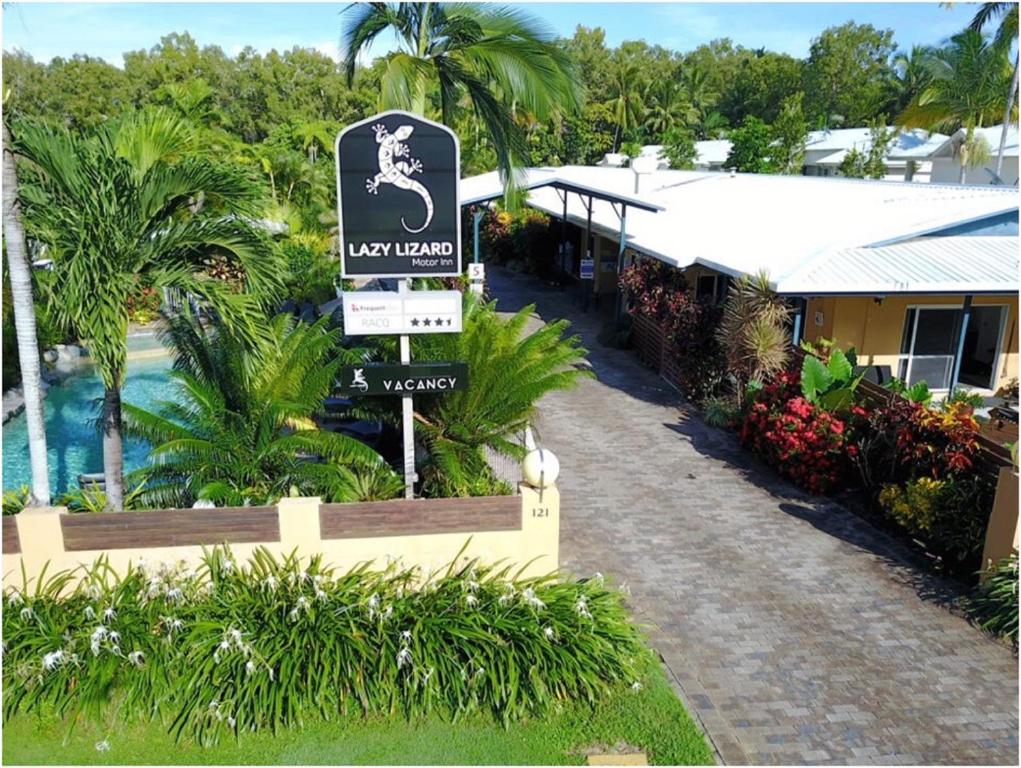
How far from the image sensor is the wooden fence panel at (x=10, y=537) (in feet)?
23.7

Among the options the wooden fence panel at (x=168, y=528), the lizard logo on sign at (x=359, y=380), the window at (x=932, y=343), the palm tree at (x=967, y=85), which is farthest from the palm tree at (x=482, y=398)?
the palm tree at (x=967, y=85)

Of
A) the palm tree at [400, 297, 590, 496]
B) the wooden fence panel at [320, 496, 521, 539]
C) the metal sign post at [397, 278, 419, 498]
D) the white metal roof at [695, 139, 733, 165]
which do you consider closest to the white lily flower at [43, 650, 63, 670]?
the wooden fence panel at [320, 496, 521, 539]

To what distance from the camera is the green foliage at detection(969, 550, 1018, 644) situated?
25.4 ft

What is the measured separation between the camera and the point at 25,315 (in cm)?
738

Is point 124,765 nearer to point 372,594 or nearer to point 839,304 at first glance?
point 372,594

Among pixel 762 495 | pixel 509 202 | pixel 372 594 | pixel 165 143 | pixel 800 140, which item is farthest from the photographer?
pixel 800 140

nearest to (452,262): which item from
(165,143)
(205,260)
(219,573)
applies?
(205,260)

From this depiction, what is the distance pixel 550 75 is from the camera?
11.3m

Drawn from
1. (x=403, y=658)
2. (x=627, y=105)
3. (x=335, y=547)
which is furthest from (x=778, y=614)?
(x=627, y=105)

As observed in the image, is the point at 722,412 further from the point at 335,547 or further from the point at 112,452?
the point at 112,452

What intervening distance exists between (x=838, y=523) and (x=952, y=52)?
31291 mm

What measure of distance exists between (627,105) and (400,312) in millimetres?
53086

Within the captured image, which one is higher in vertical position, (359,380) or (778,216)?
(778,216)

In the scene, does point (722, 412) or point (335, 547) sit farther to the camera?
point (722, 412)
